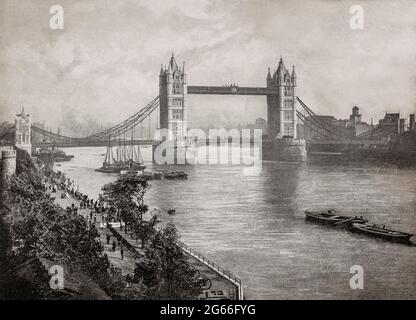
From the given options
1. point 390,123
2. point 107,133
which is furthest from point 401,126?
point 107,133

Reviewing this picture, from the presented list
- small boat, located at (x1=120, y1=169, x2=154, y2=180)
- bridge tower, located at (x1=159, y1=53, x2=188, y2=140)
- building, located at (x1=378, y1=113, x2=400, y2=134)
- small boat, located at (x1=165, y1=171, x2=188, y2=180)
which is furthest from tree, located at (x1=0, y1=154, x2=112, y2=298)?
building, located at (x1=378, y1=113, x2=400, y2=134)

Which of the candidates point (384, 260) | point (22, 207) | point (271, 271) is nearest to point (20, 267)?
point (22, 207)

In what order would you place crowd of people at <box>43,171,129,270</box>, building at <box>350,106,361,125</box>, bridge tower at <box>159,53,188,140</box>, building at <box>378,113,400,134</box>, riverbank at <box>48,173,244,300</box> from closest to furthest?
riverbank at <box>48,173,244,300</box> → crowd of people at <box>43,171,129,270</box> → bridge tower at <box>159,53,188,140</box> → building at <box>350,106,361,125</box> → building at <box>378,113,400,134</box>

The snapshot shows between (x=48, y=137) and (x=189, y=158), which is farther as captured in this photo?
(x=189, y=158)

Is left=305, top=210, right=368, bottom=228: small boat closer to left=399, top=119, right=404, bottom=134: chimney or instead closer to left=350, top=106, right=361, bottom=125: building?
left=350, top=106, right=361, bottom=125: building

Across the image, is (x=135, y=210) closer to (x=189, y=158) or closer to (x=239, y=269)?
(x=239, y=269)

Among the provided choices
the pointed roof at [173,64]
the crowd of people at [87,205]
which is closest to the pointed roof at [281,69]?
the pointed roof at [173,64]
